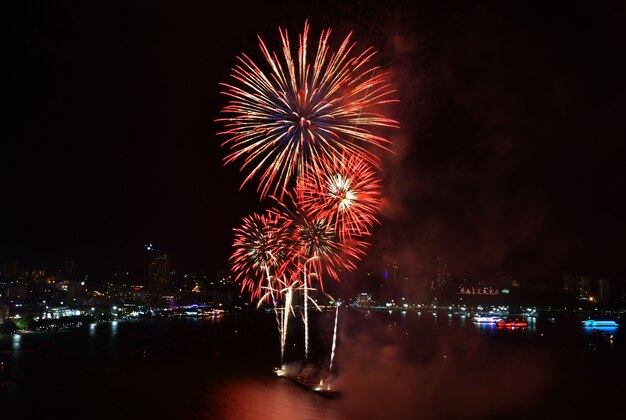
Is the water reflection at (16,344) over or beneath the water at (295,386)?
beneath

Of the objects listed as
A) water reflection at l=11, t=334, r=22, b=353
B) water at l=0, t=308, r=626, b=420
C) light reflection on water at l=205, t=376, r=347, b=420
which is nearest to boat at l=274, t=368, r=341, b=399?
light reflection on water at l=205, t=376, r=347, b=420

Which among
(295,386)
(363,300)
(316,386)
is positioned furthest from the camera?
(363,300)

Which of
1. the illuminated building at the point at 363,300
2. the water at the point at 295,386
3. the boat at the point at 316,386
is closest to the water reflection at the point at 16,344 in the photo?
the water at the point at 295,386

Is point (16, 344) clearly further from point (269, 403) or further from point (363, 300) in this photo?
point (363, 300)

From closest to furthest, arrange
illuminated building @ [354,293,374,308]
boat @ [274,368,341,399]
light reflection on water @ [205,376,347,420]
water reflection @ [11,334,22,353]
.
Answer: light reflection on water @ [205,376,347,420] < boat @ [274,368,341,399] < water reflection @ [11,334,22,353] < illuminated building @ [354,293,374,308]

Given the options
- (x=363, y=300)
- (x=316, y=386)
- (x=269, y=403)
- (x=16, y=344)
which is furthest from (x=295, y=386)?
(x=363, y=300)

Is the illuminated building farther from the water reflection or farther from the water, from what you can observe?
the water reflection

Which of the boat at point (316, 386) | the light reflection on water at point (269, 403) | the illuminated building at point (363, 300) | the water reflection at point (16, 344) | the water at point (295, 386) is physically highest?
the illuminated building at point (363, 300)

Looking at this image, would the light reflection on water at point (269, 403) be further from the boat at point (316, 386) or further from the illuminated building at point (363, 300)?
the illuminated building at point (363, 300)
